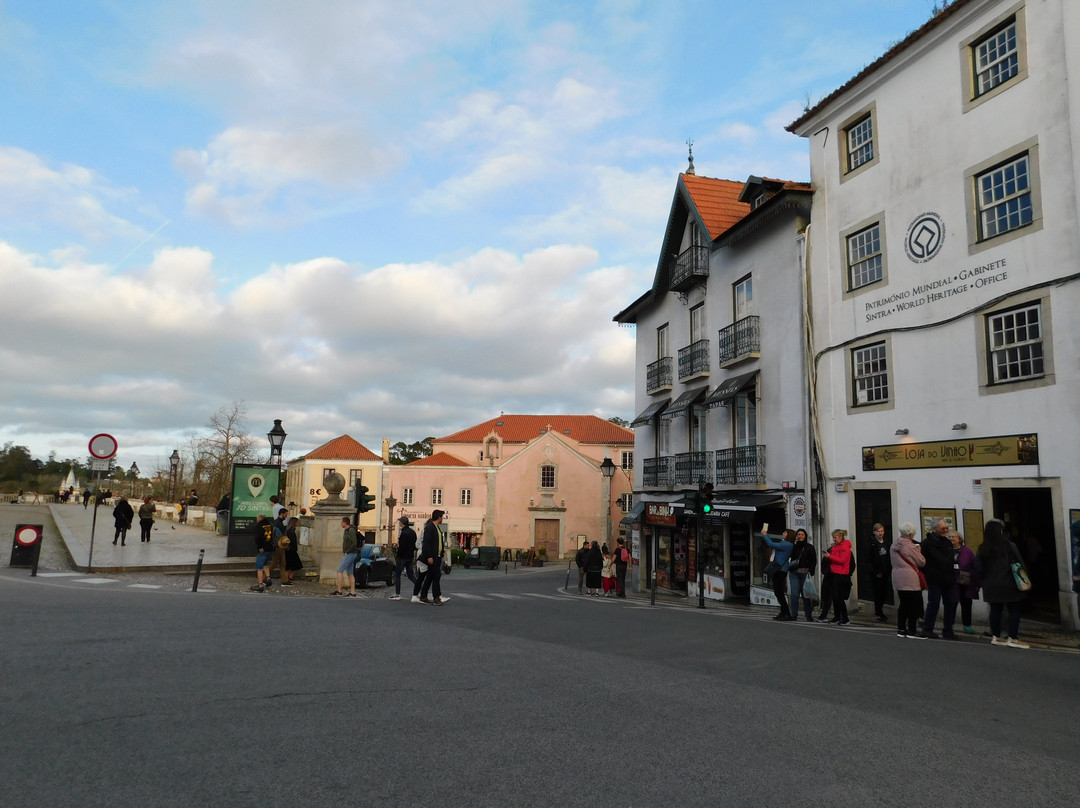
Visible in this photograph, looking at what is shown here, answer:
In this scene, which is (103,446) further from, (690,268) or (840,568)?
(690,268)

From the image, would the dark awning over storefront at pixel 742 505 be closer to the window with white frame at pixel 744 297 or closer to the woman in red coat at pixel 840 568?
the window with white frame at pixel 744 297

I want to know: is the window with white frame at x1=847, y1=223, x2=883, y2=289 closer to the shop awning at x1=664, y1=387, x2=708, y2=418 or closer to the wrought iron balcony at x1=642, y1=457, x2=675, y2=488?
the shop awning at x1=664, y1=387, x2=708, y2=418

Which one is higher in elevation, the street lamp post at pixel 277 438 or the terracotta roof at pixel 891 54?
the terracotta roof at pixel 891 54

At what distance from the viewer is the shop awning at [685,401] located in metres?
24.1

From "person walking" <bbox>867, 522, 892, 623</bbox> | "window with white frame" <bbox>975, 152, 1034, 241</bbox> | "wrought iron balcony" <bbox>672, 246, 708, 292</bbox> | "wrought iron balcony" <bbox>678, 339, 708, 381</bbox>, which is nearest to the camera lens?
"window with white frame" <bbox>975, 152, 1034, 241</bbox>

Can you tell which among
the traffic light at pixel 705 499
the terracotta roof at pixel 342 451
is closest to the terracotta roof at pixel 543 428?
the terracotta roof at pixel 342 451

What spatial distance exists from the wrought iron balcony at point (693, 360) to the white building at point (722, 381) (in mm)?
44

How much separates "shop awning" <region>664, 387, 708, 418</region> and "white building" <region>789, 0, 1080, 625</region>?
18.7 feet

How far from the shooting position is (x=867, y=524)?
56.1ft

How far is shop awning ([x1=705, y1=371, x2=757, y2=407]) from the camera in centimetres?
2128

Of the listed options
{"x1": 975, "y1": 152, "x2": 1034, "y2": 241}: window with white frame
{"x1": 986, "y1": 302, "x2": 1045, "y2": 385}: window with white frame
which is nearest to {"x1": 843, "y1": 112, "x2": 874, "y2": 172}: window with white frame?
{"x1": 975, "y1": 152, "x2": 1034, "y2": 241}: window with white frame

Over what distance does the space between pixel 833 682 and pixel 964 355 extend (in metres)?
9.66

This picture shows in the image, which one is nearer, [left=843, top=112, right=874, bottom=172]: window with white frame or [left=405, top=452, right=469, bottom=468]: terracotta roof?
[left=843, top=112, right=874, bottom=172]: window with white frame

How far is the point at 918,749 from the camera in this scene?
17.0 feet
